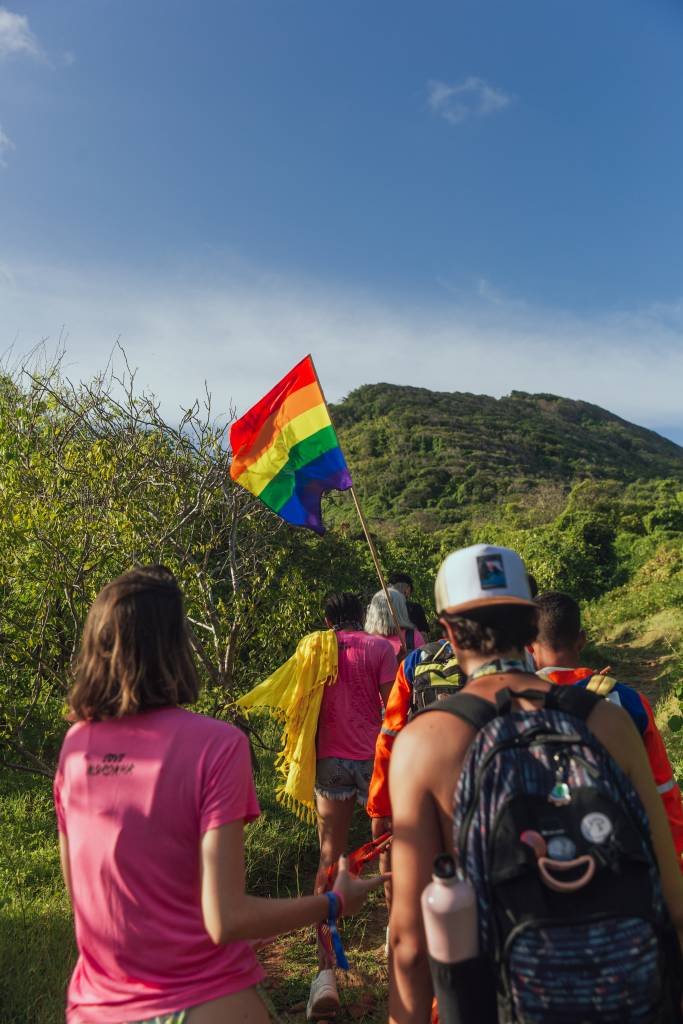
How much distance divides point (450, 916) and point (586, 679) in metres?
1.52

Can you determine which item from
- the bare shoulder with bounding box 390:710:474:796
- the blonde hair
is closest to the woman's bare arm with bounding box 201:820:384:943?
the bare shoulder with bounding box 390:710:474:796

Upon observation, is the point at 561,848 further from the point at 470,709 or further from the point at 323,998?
the point at 323,998

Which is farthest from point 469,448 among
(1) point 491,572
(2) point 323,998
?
(1) point 491,572

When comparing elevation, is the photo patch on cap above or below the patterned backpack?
above

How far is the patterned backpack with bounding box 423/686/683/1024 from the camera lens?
135cm

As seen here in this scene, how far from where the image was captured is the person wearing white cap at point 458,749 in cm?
161

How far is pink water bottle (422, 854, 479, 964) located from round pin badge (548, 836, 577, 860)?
0.52 feet

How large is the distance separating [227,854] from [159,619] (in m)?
0.52

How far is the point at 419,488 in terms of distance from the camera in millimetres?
41500

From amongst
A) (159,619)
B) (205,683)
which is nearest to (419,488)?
(205,683)

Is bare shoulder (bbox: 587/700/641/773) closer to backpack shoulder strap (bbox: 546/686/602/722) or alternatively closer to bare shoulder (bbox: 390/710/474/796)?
backpack shoulder strap (bbox: 546/686/602/722)

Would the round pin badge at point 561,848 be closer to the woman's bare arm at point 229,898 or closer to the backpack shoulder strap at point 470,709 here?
the backpack shoulder strap at point 470,709

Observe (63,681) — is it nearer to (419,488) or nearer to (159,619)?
(159,619)

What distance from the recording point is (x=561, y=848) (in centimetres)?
138
